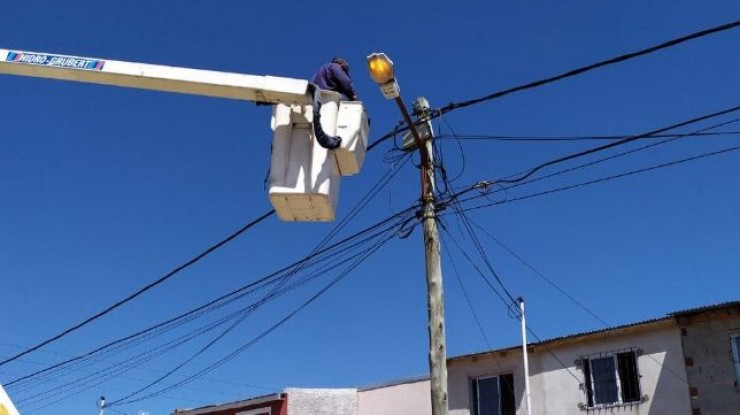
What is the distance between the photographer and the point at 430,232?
12297mm

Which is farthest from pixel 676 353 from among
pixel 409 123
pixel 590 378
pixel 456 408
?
pixel 409 123

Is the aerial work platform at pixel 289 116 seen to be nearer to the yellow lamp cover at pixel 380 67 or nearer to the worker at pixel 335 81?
the worker at pixel 335 81

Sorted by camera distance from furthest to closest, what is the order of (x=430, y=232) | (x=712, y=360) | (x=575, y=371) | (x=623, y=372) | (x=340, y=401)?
(x=340, y=401), (x=575, y=371), (x=623, y=372), (x=712, y=360), (x=430, y=232)

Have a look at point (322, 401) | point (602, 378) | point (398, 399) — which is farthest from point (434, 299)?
point (322, 401)

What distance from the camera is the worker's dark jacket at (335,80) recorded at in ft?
22.5

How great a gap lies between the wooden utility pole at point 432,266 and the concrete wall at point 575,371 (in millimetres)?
10146

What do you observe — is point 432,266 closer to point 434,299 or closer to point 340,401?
point 434,299

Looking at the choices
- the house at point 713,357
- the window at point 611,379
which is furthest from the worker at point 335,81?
the window at point 611,379

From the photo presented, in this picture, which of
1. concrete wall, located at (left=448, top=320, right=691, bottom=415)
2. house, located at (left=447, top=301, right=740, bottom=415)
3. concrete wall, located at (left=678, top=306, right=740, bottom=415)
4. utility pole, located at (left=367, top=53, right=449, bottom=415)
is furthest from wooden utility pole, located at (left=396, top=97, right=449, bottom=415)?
concrete wall, located at (left=448, top=320, right=691, bottom=415)

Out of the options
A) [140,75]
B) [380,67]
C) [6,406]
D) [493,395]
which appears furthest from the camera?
[493,395]

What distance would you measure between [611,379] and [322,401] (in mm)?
9133

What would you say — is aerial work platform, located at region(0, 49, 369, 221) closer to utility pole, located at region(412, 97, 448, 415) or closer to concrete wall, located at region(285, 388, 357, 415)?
utility pole, located at region(412, 97, 448, 415)

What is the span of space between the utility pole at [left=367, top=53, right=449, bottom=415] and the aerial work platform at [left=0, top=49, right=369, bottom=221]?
2.40 metres

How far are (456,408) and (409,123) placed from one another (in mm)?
13551
